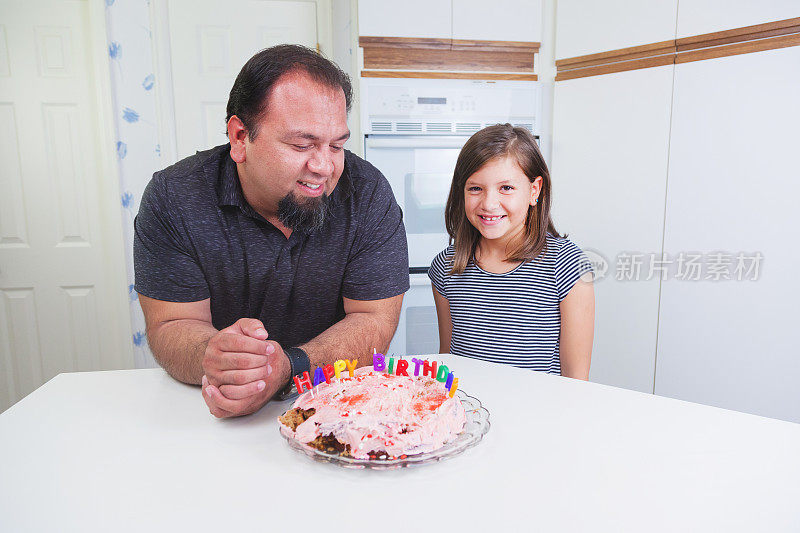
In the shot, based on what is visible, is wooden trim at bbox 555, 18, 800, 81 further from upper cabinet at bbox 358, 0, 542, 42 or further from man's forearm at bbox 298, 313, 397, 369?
man's forearm at bbox 298, 313, 397, 369

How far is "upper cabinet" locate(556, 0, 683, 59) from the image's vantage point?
2.10m

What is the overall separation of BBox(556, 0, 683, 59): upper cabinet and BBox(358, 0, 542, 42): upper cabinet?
0.12 m

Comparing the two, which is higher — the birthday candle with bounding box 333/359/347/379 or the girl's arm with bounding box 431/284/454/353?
the birthday candle with bounding box 333/359/347/379

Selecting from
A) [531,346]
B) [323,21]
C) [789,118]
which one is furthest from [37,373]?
[789,118]

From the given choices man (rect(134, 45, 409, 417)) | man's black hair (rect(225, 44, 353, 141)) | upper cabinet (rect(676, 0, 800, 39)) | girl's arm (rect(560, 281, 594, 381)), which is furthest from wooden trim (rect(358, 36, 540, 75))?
girl's arm (rect(560, 281, 594, 381))

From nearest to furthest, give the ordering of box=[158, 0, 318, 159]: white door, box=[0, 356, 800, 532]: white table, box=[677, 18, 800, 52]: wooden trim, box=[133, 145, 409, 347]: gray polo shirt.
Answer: box=[0, 356, 800, 532]: white table, box=[133, 145, 409, 347]: gray polo shirt, box=[677, 18, 800, 52]: wooden trim, box=[158, 0, 318, 159]: white door

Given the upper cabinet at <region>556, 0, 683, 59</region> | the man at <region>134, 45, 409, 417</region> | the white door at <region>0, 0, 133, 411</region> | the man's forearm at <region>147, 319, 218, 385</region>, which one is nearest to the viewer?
the man's forearm at <region>147, 319, 218, 385</region>

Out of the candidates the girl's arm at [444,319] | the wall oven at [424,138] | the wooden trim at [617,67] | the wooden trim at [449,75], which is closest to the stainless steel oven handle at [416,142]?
the wall oven at [424,138]

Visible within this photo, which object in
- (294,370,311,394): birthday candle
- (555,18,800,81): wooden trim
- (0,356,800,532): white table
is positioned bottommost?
(0,356,800,532): white table

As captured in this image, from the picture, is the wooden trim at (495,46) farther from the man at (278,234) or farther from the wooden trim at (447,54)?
the man at (278,234)

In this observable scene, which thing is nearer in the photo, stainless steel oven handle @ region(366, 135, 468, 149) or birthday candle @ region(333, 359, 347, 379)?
birthday candle @ region(333, 359, 347, 379)

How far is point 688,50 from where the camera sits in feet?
6.77

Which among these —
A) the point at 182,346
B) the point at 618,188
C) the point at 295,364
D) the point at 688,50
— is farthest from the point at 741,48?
the point at 182,346

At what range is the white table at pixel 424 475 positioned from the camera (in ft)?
1.76
